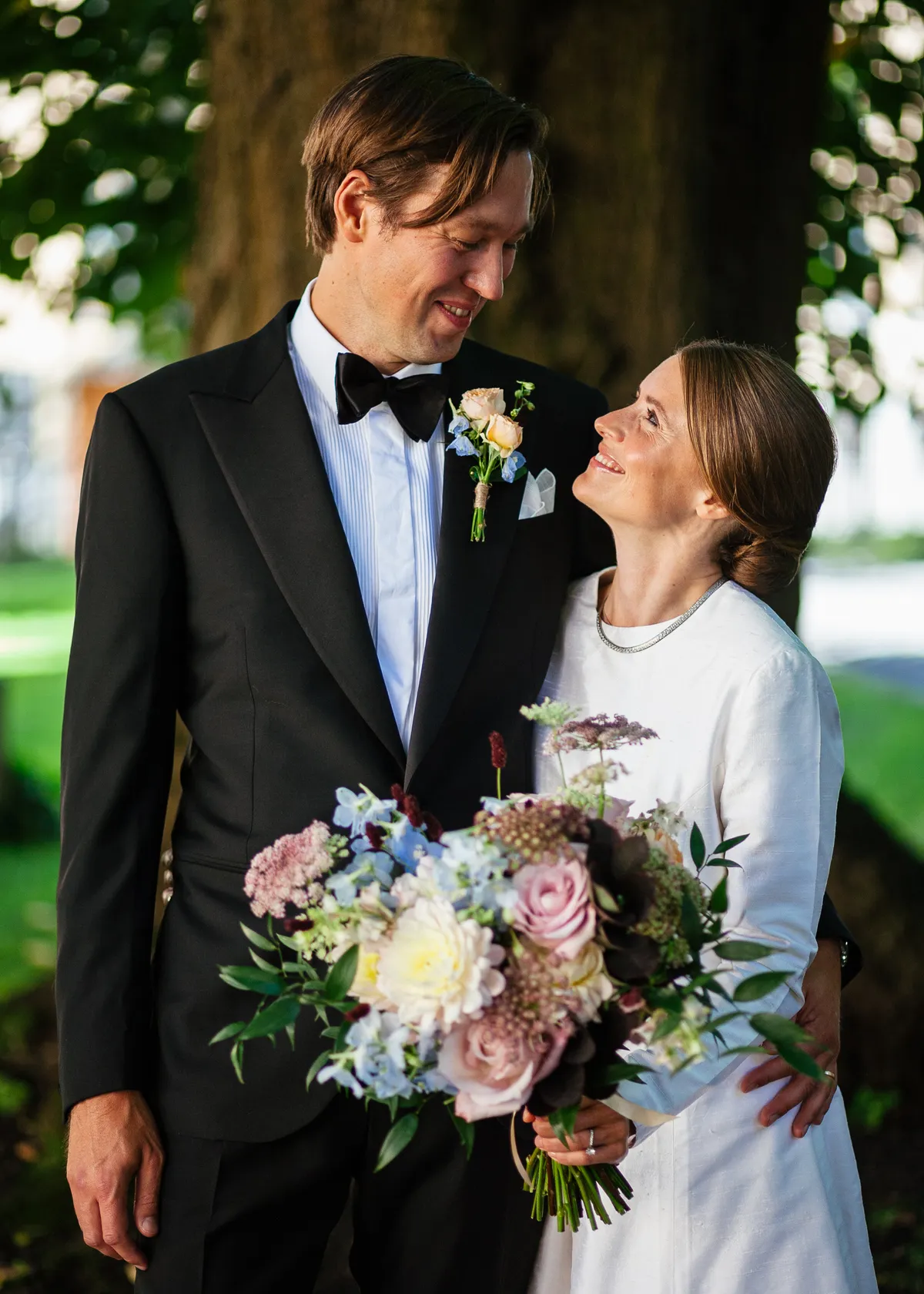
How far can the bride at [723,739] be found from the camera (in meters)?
2.24

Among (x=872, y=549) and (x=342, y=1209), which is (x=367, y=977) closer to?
(x=342, y=1209)

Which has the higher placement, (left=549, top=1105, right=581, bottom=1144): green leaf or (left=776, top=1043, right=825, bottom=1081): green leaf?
(left=776, top=1043, right=825, bottom=1081): green leaf

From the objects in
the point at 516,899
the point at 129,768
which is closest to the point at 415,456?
the point at 129,768

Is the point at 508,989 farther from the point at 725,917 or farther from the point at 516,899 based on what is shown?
the point at 725,917

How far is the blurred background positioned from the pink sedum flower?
2.16 metres

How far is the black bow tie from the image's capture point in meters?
2.45

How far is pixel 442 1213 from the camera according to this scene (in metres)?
2.38

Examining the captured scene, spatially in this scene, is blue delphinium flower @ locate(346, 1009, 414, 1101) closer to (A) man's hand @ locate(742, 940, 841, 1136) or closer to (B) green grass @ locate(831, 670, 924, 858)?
(A) man's hand @ locate(742, 940, 841, 1136)

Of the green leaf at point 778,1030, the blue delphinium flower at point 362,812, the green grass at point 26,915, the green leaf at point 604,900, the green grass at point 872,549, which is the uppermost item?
the blue delphinium flower at point 362,812

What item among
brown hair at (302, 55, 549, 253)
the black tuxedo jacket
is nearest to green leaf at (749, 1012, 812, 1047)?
the black tuxedo jacket

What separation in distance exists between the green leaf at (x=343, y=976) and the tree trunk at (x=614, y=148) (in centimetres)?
233

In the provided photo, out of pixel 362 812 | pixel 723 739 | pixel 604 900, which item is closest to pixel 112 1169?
pixel 362 812

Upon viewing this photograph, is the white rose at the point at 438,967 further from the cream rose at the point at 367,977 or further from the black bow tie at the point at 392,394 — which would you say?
the black bow tie at the point at 392,394

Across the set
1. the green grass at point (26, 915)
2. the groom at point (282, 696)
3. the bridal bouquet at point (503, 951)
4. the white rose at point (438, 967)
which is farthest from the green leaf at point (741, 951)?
the green grass at point (26, 915)
